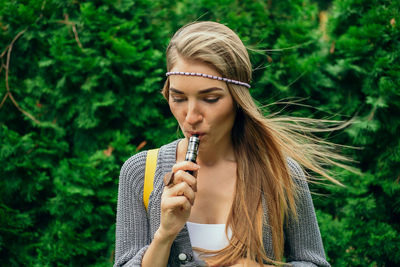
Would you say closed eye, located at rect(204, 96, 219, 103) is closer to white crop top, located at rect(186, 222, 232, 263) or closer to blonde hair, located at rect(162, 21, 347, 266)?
blonde hair, located at rect(162, 21, 347, 266)

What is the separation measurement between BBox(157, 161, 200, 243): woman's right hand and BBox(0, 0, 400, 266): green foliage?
140 cm

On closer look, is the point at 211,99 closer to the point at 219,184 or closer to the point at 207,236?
the point at 219,184

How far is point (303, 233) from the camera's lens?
2129mm

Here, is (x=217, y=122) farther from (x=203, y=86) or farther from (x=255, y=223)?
(x=255, y=223)

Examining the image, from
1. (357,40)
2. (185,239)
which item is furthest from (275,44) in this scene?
(185,239)

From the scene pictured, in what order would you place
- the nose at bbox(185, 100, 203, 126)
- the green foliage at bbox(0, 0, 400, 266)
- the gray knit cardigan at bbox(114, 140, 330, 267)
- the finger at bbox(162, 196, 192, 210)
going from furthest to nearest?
the green foliage at bbox(0, 0, 400, 266)
the gray knit cardigan at bbox(114, 140, 330, 267)
the nose at bbox(185, 100, 203, 126)
the finger at bbox(162, 196, 192, 210)

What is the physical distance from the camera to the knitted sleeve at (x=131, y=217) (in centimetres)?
206

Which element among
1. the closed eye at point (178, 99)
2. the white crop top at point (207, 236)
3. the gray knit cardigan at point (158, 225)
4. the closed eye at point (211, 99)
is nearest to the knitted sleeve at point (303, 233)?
the gray knit cardigan at point (158, 225)

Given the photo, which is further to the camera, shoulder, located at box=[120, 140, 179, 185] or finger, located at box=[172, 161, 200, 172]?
shoulder, located at box=[120, 140, 179, 185]

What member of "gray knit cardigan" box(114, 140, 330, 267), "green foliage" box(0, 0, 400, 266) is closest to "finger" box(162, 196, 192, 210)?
"gray knit cardigan" box(114, 140, 330, 267)

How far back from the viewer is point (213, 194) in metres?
2.16

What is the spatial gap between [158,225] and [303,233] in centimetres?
72

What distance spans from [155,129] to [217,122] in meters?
1.60

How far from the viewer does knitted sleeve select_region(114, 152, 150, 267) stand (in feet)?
6.76
